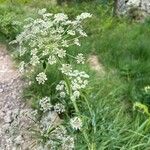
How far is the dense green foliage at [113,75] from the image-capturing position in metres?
5.67

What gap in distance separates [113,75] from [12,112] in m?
1.46

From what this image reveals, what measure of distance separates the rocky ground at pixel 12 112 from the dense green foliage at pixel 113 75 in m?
0.21

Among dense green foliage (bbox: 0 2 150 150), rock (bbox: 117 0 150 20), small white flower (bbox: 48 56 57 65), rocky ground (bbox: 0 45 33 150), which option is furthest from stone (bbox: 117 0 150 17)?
small white flower (bbox: 48 56 57 65)

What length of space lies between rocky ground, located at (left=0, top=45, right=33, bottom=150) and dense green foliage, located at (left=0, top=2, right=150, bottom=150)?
21 centimetres

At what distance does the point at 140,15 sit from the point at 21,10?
2.03 m

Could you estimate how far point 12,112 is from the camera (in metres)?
6.66

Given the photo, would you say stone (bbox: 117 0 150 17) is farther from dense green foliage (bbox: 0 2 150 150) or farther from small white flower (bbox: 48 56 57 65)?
small white flower (bbox: 48 56 57 65)

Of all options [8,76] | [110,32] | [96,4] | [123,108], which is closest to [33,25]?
[123,108]

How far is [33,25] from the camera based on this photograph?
15.9 feet

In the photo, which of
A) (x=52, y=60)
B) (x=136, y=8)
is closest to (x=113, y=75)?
(x=136, y=8)

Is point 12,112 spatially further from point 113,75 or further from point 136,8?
point 136,8

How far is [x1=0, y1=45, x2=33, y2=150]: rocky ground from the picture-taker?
243 inches

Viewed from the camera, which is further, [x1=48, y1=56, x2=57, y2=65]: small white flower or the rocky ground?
the rocky ground

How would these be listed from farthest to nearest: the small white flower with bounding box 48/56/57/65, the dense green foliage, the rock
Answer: the rock
the dense green foliage
the small white flower with bounding box 48/56/57/65
